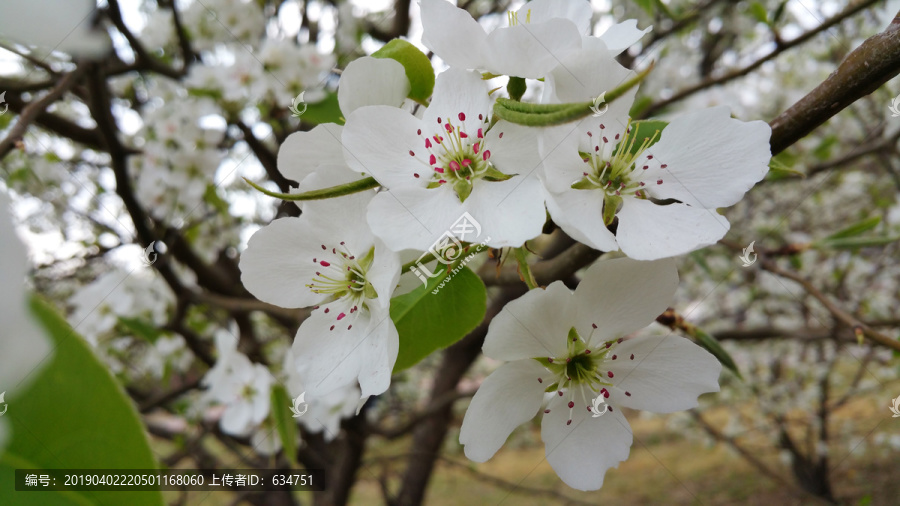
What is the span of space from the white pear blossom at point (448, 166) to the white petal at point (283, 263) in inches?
4.8

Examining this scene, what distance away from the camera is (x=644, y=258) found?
462 millimetres

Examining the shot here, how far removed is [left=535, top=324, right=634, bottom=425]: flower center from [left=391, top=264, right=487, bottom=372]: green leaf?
10 centimetres

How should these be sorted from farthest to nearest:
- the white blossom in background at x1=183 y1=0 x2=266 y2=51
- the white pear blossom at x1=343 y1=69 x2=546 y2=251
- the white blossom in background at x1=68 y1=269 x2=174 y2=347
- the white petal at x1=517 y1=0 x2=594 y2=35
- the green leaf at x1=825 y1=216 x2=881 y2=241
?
the white blossom in background at x1=183 y1=0 x2=266 y2=51, the white blossom in background at x1=68 y1=269 x2=174 y2=347, the green leaf at x1=825 y1=216 x2=881 y2=241, the white petal at x1=517 y1=0 x2=594 y2=35, the white pear blossom at x1=343 y1=69 x2=546 y2=251

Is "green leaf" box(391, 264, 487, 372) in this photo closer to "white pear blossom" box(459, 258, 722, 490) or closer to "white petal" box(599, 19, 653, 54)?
"white pear blossom" box(459, 258, 722, 490)

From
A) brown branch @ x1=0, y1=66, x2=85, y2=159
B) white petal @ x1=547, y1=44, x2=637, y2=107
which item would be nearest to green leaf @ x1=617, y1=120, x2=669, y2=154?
white petal @ x1=547, y1=44, x2=637, y2=107

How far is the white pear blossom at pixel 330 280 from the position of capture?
A: 1.72ft

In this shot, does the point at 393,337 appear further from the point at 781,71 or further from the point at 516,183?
the point at 781,71

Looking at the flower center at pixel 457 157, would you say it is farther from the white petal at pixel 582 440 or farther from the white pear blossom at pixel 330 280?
the white petal at pixel 582 440

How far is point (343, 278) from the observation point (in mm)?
602

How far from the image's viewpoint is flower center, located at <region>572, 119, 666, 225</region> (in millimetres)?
525

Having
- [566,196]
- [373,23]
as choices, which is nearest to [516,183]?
[566,196]

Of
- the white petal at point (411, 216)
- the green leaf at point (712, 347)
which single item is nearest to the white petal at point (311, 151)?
the white petal at point (411, 216)

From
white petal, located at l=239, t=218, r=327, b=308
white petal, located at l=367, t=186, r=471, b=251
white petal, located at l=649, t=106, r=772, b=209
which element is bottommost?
white petal, located at l=239, t=218, r=327, b=308

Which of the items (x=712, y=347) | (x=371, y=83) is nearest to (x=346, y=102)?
(x=371, y=83)
